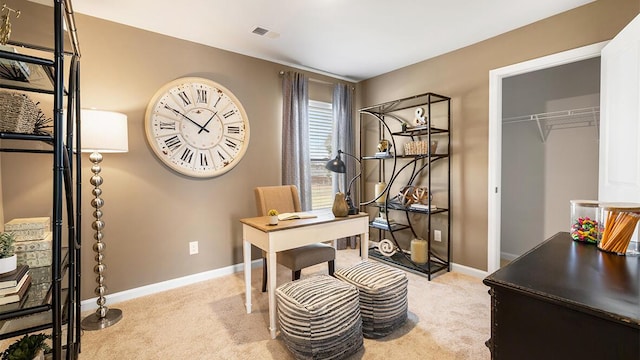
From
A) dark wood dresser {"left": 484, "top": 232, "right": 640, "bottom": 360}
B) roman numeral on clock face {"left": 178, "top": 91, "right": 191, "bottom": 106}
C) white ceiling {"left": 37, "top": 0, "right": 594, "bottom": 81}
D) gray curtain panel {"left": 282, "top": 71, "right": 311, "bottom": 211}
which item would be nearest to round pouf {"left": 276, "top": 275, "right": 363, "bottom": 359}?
dark wood dresser {"left": 484, "top": 232, "right": 640, "bottom": 360}

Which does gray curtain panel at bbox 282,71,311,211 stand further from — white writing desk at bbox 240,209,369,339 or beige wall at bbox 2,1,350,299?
white writing desk at bbox 240,209,369,339

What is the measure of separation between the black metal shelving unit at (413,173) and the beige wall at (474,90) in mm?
104

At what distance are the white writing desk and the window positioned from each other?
1.32 meters

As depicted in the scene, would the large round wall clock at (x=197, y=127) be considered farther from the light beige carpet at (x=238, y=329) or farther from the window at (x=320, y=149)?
the light beige carpet at (x=238, y=329)

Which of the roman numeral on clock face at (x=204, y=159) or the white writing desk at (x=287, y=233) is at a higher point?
the roman numeral on clock face at (x=204, y=159)

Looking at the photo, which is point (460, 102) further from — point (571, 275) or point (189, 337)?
point (189, 337)

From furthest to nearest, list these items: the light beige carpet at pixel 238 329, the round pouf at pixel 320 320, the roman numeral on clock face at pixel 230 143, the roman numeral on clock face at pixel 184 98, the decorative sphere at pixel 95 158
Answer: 1. the roman numeral on clock face at pixel 230 143
2. the roman numeral on clock face at pixel 184 98
3. the decorative sphere at pixel 95 158
4. the light beige carpet at pixel 238 329
5. the round pouf at pixel 320 320

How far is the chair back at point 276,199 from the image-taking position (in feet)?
8.89

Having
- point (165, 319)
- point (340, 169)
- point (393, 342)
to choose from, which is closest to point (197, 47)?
point (340, 169)

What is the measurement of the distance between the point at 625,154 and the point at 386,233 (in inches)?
99.0

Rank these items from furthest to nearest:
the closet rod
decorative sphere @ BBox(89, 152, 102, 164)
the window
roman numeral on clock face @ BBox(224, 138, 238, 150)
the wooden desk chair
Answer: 1. the window
2. roman numeral on clock face @ BBox(224, 138, 238, 150)
3. the closet rod
4. the wooden desk chair
5. decorative sphere @ BBox(89, 152, 102, 164)

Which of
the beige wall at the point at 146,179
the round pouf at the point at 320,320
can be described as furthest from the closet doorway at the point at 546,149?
the beige wall at the point at 146,179

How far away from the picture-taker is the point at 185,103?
9.14 feet

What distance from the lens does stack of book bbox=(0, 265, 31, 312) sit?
105 cm
